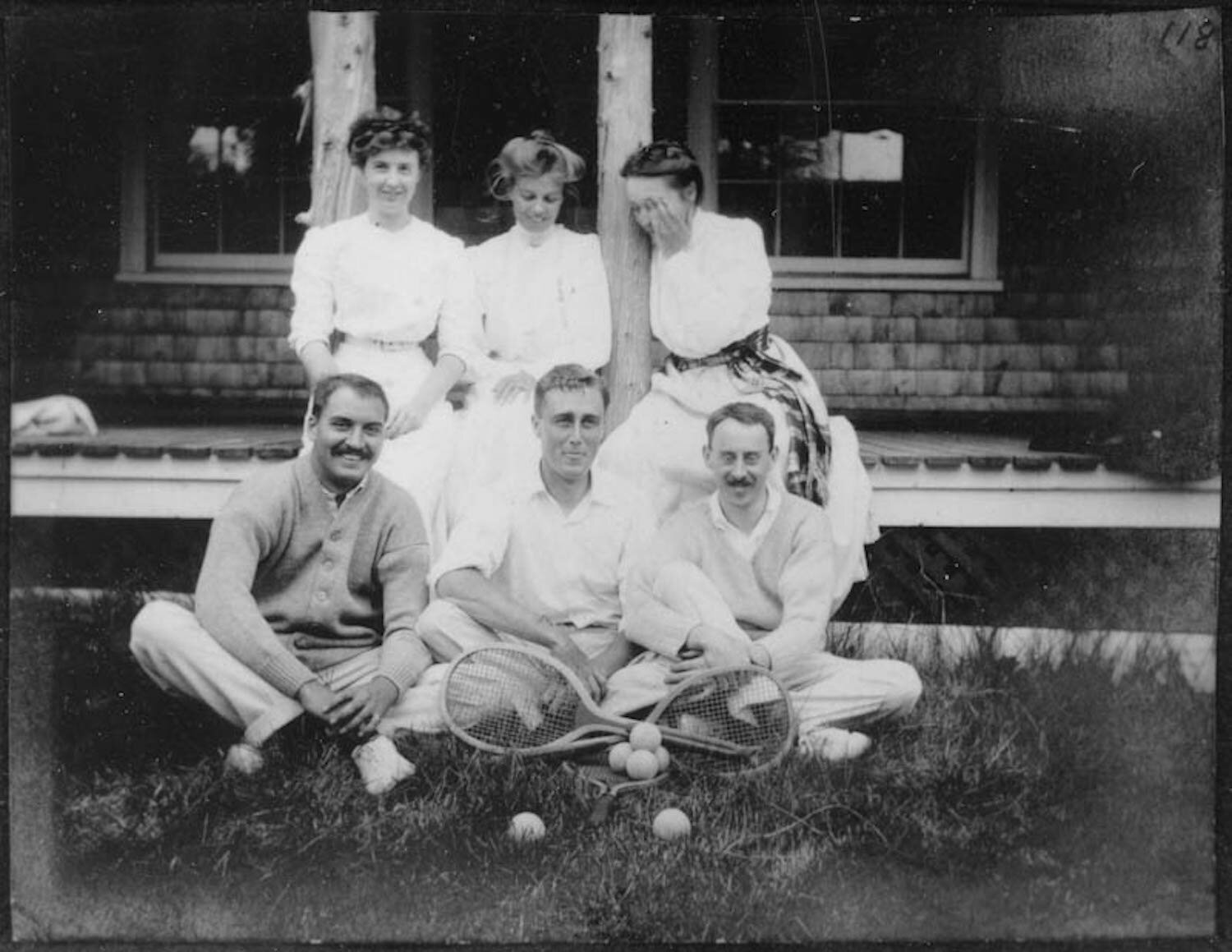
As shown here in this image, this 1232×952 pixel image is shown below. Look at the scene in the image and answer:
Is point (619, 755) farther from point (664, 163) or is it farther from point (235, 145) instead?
point (235, 145)

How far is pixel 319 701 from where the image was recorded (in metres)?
3.95

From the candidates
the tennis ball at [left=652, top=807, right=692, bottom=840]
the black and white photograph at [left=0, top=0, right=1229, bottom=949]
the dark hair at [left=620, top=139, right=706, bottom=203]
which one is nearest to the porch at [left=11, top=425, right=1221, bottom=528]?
the black and white photograph at [left=0, top=0, right=1229, bottom=949]

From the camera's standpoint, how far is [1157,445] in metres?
4.45

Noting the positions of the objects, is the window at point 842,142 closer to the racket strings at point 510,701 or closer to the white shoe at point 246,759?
the racket strings at point 510,701

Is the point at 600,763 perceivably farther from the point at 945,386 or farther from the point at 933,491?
the point at 945,386

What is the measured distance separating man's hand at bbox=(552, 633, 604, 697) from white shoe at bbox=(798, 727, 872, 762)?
653mm

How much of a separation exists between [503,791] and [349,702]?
0.54 meters

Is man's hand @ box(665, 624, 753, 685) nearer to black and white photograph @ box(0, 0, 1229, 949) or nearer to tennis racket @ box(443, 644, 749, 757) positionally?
black and white photograph @ box(0, 0, 1229, 949)

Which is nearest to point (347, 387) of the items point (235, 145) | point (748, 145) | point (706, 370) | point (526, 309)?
point (526, 309)

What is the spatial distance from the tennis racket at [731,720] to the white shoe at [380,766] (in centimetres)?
76

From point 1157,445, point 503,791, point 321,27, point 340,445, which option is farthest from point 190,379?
point 1157,445

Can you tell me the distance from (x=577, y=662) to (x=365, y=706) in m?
0.65

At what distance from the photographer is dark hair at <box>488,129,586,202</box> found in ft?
14.1

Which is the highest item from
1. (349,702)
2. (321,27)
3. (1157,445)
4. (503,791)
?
(321,27)
